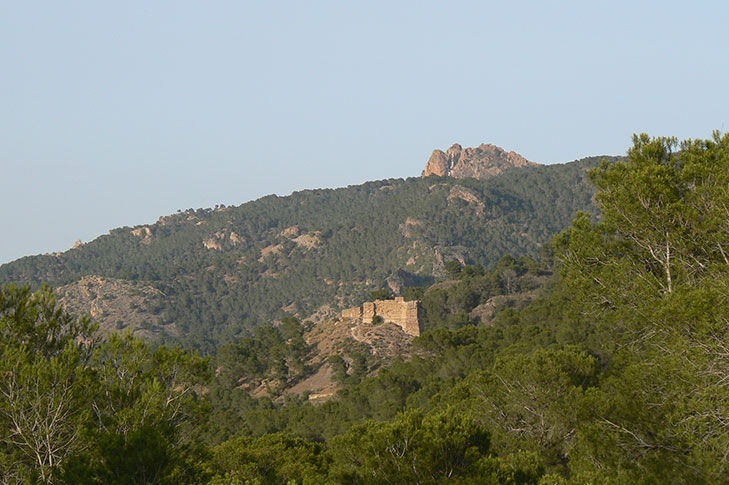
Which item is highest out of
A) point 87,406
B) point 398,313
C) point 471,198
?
point 471,198

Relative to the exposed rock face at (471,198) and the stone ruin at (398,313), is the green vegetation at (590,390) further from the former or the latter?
the exposed rock face at (471,198)

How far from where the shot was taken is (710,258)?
54.8 feet

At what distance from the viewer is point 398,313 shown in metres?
85.2

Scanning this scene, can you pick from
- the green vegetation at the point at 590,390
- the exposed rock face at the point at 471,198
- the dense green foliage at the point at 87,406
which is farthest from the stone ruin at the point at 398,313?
the exposed rock face at the point at 471,198

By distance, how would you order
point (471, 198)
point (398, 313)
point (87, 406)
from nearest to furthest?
1. point (87, 406)
2. point (398, 313)
3. point (471, 198)

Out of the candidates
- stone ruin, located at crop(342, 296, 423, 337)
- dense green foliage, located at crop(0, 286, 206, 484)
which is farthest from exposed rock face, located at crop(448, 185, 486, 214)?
dense green foliage, located at crop(0, 286, 206, 484)

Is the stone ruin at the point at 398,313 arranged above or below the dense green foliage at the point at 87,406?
below

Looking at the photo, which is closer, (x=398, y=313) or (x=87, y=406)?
(x=87, y=406)

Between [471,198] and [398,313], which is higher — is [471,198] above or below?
above

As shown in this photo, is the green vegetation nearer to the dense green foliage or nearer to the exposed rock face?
the dense green foliage

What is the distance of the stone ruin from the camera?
8288 cm

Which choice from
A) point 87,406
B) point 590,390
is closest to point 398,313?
point 590,390

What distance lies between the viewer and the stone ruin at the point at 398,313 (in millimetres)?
82875

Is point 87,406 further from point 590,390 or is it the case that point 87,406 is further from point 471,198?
point 471,198
